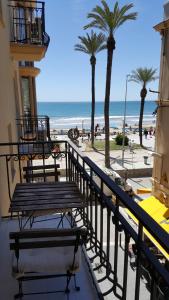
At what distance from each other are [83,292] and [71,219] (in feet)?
4.64

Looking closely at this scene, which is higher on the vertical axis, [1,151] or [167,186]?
Answer: [1,151]

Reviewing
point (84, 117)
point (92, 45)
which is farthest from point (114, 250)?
point (84, 117)

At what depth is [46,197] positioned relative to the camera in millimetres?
3357

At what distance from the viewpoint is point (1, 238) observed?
3645 mm

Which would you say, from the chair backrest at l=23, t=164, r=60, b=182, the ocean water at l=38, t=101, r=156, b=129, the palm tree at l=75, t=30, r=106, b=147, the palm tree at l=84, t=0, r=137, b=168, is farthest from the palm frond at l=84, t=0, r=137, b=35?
the ocean water at l=38, t=101, r=156, b=129

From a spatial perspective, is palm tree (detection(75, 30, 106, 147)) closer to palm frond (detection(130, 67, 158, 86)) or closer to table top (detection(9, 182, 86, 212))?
palm frond (detection(130, 67, 158, 86))

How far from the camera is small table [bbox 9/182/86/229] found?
3.04 metres

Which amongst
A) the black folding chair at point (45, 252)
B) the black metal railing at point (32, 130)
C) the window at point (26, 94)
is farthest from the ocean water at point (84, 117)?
the black folding chair at point (45, 252)

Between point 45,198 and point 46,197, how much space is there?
38 mm

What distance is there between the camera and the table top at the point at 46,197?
3.05 metres

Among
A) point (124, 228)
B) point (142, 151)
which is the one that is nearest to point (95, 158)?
point (142, 151)

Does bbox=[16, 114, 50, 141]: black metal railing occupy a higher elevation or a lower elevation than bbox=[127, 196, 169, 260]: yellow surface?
higher

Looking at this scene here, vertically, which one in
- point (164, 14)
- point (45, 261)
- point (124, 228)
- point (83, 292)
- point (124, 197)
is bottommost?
point (83, 292)

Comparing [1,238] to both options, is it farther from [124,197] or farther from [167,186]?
[167,186]
